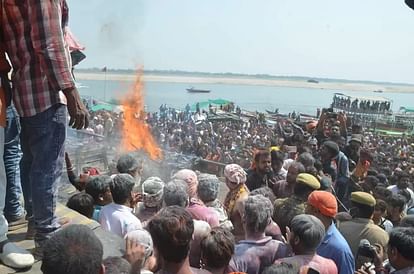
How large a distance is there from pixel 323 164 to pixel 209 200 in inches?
125

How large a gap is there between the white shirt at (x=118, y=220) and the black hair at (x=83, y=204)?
11.2 inches

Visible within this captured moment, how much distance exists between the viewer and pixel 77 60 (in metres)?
3.62

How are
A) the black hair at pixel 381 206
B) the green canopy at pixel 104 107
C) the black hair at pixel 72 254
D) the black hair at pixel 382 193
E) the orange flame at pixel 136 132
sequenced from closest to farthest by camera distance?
the black hair at pixel 72 254, the black hair at pixel 381 206, the black hair at pixel 382 193, the orange flame at pixel 136 132, the green canopy at pixel 104 107

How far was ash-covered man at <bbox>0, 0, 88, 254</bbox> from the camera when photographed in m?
2.33

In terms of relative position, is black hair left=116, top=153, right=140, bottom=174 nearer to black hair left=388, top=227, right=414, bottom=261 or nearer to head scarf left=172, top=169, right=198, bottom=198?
head scarf left=172, top=169, right=198, bottom=198

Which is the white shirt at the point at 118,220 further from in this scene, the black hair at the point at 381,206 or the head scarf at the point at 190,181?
the black hair at the point at 381,206

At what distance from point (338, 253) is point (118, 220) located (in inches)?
66.9

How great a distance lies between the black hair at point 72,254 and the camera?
1729 millimetres

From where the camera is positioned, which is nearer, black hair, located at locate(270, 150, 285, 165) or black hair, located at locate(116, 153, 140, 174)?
black hair, located at locate(116, 153, 140, 174)

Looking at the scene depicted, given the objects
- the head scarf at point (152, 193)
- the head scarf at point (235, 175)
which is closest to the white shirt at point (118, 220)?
the head scarf at point (152, 193)

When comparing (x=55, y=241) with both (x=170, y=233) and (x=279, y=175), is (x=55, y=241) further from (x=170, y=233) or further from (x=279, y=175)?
(x=279, y=175)

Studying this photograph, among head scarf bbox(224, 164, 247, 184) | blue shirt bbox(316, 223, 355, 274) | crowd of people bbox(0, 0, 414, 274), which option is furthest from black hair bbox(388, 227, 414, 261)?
head scarf bbox(224, 164, 247, 184)

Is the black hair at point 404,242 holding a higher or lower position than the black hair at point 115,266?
lower

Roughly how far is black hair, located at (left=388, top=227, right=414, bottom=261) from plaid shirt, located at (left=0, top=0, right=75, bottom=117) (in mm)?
2381
